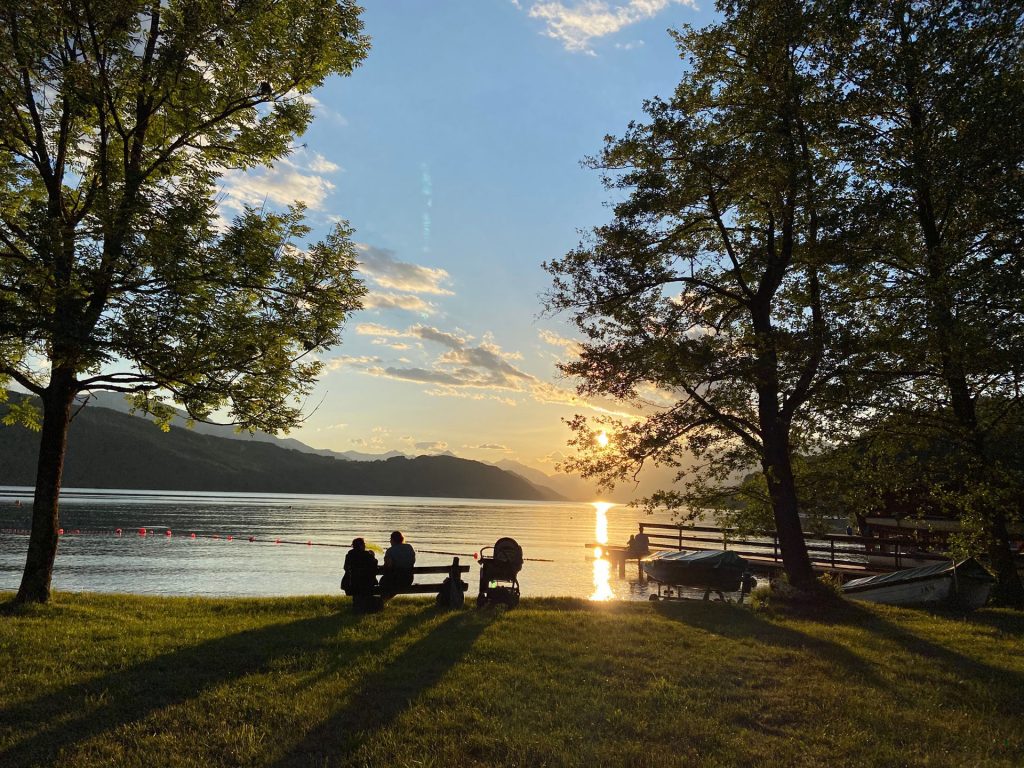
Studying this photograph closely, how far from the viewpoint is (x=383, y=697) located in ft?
25.0

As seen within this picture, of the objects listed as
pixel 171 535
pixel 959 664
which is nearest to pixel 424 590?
pixel 959 664

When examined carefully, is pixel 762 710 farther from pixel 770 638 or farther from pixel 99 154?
pixel 99 154

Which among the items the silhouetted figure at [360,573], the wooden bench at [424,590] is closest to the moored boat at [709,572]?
the wooden bench at [424,590]

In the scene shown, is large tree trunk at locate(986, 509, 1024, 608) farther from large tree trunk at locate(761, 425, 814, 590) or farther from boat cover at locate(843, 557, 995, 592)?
large tree trunk at locate(761, 425, 814, 590)

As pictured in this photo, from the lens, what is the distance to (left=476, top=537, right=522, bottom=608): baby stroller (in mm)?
14953

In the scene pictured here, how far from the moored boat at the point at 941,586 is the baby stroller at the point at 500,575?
12.4 m

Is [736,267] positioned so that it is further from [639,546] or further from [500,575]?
[639,546]

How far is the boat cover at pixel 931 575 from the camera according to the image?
687 inches

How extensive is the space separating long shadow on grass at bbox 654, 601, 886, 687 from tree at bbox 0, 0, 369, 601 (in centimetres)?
1044

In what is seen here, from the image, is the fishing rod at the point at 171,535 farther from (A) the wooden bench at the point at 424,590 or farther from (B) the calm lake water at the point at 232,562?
(A) the wooden bench at the point at 424,590

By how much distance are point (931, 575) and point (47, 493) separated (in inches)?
919

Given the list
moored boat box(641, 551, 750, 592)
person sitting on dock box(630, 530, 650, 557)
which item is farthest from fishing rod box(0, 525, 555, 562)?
moored boat box(641, 551, 750, 592)

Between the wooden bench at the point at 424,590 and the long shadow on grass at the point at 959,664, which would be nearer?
the long shadow on grass at the point at 959,664

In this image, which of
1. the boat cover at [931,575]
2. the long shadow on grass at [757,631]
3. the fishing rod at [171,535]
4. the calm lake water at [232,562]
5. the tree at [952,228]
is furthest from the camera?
the fishing rod at [171,535]
